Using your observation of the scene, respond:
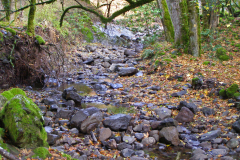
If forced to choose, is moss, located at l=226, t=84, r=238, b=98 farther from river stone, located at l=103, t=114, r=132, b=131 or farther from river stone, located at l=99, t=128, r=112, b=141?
river stone, located at l=99, t=128, r=112, b=141

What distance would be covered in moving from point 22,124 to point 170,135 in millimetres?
3318

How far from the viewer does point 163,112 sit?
21.0 feet

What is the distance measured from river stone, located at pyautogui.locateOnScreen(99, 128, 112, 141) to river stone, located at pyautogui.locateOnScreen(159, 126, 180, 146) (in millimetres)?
1282

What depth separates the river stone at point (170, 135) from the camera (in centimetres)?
496

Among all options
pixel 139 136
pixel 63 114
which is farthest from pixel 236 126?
pixel 63 114

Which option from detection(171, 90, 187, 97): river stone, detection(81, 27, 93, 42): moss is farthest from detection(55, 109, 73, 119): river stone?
detection(81, 27, 93, 42): moss

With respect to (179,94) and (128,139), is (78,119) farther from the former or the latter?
(179,94)

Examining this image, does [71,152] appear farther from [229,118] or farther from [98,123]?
[229,118]

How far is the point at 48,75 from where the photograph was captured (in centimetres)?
914

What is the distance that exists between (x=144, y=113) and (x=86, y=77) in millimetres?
5807

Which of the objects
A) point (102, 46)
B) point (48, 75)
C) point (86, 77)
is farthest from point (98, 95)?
point (102, 46)

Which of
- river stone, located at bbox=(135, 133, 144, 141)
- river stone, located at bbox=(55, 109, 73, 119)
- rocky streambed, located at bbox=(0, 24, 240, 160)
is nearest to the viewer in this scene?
rocky streambed, located at bbox=(0, 24, 240, 160)

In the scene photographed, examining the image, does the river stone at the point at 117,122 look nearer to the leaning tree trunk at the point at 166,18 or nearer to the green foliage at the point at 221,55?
the green foliage at the point at 221,55

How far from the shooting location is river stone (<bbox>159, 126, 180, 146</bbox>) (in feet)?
16.3
